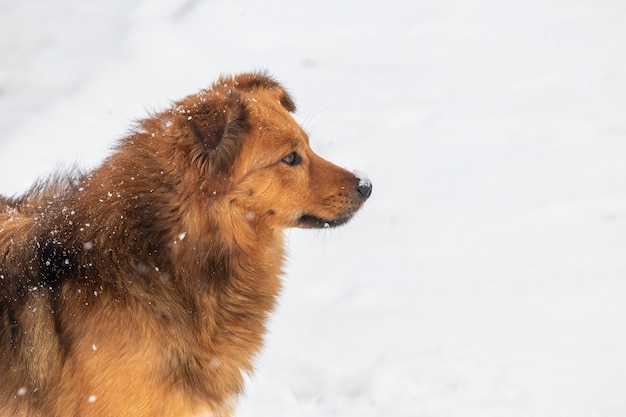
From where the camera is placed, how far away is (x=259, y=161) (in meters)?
3.81

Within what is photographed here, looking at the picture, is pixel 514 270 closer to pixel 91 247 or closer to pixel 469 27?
pixel 91 247

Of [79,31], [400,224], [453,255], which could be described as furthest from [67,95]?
[453,255]

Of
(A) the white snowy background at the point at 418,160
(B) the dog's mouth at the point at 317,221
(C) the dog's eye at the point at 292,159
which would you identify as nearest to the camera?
(C) the dog's eye at the point at 292,159

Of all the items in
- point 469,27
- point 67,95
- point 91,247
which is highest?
point 91,247

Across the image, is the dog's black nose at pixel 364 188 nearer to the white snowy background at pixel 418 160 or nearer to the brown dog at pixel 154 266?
the brown dog at pixel 154 266

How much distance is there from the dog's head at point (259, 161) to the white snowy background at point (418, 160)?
148 cm

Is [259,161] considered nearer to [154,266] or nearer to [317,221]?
[317,221]

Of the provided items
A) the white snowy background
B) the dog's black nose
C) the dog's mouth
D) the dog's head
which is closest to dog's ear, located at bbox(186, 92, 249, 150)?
the dog's head

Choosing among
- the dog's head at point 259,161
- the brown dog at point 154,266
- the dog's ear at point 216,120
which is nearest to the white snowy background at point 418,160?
the brown dog at point 154,266

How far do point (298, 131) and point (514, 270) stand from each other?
8.80 feet

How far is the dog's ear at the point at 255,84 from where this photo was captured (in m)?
4.21

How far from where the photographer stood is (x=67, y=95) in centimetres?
825

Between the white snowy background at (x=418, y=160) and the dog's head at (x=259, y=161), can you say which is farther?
the white snowy background at (x=418, y=160)

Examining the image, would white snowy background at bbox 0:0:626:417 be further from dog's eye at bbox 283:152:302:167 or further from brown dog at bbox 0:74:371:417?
dog's eye at bbox 283:152:302:167
